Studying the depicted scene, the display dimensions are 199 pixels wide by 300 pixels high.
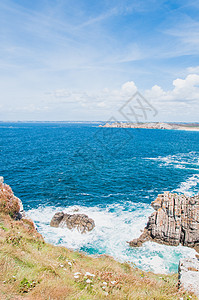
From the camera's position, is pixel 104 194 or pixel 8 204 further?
pixel 104 194

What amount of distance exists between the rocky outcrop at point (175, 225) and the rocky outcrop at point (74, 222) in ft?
19.3

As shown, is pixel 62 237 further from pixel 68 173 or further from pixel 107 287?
pixel 68 173

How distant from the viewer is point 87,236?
22.4 meters

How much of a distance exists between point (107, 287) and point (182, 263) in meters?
6.02

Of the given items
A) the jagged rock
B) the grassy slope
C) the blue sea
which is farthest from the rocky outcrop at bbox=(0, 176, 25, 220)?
the jagged rock

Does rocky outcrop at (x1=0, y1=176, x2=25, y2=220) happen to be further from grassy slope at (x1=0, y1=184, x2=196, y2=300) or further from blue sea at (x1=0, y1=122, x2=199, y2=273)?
grassy slope at (x1=0, y1=184, x2=196, y2=300)

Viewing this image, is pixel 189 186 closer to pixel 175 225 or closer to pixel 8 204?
pixel 175 225

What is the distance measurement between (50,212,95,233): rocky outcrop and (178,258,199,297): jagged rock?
14.3 meters

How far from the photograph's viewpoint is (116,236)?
22.4 metres

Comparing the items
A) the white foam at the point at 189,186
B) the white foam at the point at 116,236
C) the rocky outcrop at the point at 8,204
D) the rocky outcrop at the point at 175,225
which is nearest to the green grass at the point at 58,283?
the rocky outcrop at the point at 8,204

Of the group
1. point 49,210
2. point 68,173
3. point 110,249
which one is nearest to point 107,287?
point 110,249

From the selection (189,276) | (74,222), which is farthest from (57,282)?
(74,222)

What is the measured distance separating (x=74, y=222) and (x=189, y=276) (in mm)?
16709

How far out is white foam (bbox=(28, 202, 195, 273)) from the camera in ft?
62.0
